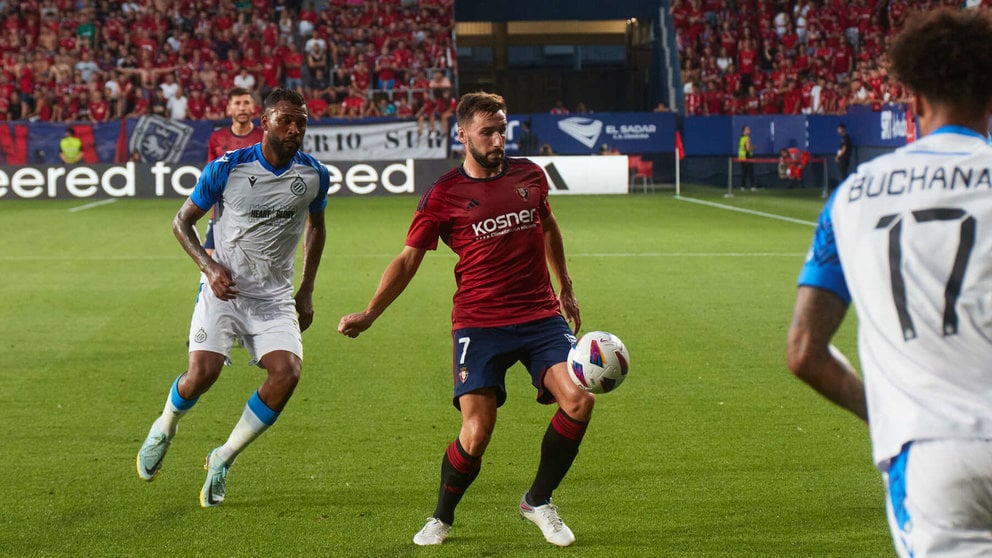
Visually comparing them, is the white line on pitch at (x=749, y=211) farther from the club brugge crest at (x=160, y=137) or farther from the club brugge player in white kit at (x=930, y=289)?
the club brugge player in white kit at (x=930, y=289)

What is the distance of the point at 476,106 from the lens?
5.51 metres

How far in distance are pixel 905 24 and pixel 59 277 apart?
13.9 metres

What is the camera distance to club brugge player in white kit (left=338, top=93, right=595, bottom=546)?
5.46 meters

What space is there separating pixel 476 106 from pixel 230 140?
18.0 feet

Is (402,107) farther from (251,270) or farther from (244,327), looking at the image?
(244,327)

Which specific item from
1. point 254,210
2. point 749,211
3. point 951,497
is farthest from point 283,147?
point 749,211

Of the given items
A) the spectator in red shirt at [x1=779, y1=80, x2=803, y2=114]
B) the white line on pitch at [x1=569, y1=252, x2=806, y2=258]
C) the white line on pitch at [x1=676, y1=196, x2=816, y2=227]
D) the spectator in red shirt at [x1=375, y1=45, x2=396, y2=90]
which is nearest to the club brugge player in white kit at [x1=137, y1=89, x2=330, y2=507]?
the white line on pitch at [x1=569, y1=252, x2=806, y2=258]

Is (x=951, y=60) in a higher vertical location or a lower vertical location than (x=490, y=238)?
higher

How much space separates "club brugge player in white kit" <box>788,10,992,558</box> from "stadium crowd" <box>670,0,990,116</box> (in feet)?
107

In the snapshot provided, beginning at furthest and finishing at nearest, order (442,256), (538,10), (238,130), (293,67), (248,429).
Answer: (538,10), (293,67), (442,256), (238,130), (248,429)

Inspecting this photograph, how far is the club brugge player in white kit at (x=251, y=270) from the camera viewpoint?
615 cm

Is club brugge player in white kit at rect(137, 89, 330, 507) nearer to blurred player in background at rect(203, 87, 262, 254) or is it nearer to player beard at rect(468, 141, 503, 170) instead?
player beard at rect(468, 141, 503, 170)

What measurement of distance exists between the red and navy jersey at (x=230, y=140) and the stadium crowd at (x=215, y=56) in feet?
73.3

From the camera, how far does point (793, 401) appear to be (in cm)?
829
